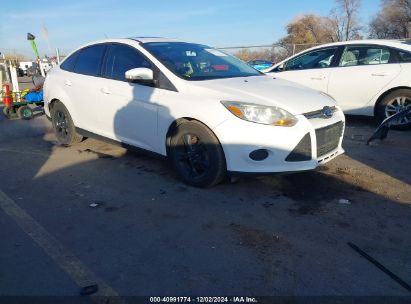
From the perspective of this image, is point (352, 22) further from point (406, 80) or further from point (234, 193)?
point (234, 193)

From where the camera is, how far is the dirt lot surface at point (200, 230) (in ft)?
8.77

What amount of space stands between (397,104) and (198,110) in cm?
469

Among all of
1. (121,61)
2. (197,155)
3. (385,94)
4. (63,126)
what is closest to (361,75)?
(385,94)

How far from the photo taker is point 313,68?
26.1 feet

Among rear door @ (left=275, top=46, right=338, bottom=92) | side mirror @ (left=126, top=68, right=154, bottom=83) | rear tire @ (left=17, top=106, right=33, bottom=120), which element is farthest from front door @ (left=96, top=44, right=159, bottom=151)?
rear tire @ (left=17, top=106, right=33, bottom=120)

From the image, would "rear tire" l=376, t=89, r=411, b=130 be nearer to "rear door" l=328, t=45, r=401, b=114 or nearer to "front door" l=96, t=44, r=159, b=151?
"rear door" l=328, t=45, r=401, b=114

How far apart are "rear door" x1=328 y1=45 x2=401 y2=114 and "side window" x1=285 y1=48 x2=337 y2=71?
0.89 ft

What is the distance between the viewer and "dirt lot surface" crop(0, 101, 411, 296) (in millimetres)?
2672

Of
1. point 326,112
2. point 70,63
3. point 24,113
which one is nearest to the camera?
point 326,112

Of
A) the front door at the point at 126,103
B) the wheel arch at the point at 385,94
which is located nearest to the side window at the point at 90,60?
the front door at the point at 126,103

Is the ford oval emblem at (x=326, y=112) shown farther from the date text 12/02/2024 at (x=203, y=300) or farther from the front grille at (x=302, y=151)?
the date text 12/02/2024 at (x=203, y=300)

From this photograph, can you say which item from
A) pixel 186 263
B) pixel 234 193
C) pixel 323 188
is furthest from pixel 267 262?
pixel 323 188

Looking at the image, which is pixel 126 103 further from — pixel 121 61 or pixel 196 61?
A: pixel 196 61

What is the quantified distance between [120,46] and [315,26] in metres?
62.3
